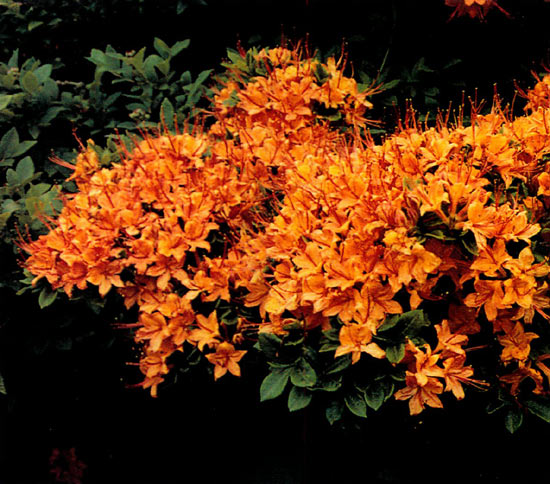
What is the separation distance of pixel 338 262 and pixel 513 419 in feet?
2.32

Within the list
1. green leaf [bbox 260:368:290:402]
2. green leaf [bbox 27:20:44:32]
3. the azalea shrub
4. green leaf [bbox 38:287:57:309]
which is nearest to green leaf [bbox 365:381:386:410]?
the azalea shrub

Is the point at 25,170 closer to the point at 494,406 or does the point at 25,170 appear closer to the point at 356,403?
the point at 356,403

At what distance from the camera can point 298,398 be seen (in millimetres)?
1973

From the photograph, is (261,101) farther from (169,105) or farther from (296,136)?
(169,105)

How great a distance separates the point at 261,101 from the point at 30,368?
158 cm

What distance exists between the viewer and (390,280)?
1.95 meters

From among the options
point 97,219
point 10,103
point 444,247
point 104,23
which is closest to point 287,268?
point 444,247

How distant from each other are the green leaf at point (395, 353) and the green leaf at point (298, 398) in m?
0.27

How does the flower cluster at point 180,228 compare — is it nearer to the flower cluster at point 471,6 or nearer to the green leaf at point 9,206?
the green leaf at point 9,206

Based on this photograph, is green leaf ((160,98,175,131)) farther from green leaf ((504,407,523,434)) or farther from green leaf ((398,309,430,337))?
green leaf ((504,407,523,434))

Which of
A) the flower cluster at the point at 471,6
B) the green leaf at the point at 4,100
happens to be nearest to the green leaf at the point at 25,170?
the green leaf at the point at 4,100

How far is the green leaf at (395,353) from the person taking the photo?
1891mm

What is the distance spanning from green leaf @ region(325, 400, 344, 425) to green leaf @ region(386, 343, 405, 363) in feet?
0.71

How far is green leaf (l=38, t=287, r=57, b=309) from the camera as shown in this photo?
2.48 m
